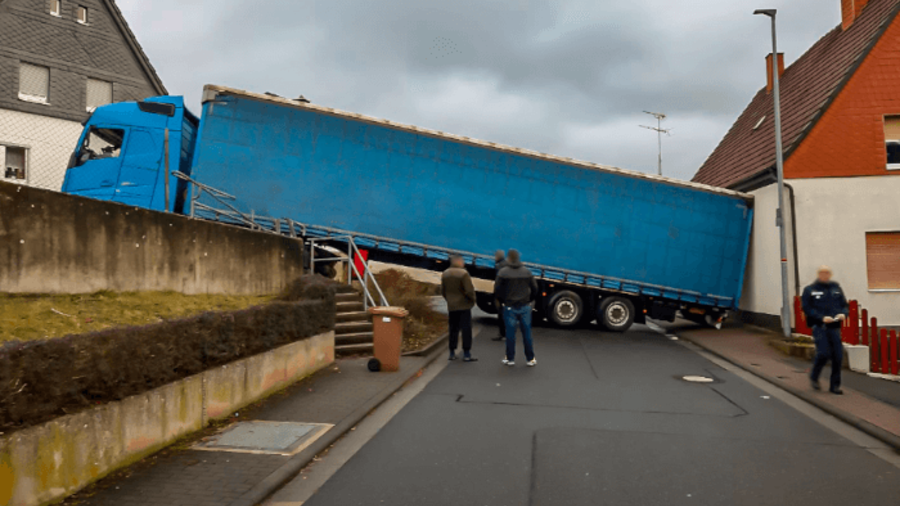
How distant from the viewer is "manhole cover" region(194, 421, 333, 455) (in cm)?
602

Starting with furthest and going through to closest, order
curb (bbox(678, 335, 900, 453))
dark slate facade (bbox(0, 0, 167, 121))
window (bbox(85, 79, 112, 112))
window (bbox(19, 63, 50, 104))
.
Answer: window (bbox(85, 79, 112, 112)) < window (bbox(19, 63, 50, 104)) < dark slate facade (bbox(0, 0, 167, 121)) < curb (bbox(678, 335, 900, 453))

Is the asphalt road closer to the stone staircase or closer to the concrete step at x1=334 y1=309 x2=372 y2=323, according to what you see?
the stone staircase

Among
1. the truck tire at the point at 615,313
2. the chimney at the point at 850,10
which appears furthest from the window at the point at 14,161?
the chimney at the point at 850,10

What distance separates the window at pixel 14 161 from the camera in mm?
24125

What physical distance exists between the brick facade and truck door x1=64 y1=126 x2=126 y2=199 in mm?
15095

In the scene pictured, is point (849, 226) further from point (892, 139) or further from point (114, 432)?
point (114, 432)

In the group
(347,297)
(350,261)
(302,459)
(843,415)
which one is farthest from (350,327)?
(843,415)

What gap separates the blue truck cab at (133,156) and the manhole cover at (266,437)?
26.1ft

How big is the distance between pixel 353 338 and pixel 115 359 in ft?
22.5

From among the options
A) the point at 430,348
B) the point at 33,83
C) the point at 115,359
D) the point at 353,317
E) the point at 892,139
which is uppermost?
the point at 33,83

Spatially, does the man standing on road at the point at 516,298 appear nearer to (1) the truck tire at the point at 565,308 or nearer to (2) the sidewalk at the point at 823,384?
(2) the sidewalk at the point at 823,384

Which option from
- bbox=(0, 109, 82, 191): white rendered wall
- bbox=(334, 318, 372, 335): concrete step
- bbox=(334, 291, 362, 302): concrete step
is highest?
Answer: bbox=(0, 109, 82, 191): white rendered wall

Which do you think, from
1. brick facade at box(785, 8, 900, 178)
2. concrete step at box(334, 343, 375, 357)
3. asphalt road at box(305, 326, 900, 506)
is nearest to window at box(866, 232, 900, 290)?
brick facade at box(785, 8, 900, 178)

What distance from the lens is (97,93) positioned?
90.2ft
